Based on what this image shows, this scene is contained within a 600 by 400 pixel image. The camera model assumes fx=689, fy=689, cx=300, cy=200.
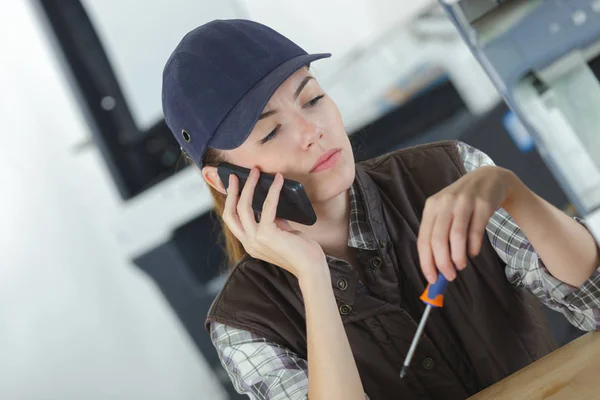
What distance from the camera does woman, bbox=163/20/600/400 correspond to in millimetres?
664

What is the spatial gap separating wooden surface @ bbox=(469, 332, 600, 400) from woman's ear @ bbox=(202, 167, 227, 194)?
0.36 metres

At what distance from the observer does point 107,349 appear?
1742mm

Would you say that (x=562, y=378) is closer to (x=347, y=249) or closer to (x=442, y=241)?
(x=442, y=241)

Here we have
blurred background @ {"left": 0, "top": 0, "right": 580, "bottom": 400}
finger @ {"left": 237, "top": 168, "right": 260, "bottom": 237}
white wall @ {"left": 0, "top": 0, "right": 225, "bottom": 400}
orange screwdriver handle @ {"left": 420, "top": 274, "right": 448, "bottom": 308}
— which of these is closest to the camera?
orange screwdriver handle @ {"left": 420, "top": 274, "right": 448, "bottom": 308}

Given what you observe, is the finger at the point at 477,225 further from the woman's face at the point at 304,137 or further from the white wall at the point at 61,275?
the white wall at the point at 61,275

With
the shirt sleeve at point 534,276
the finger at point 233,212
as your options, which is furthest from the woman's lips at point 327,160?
the shirt sleeve at point 534,276

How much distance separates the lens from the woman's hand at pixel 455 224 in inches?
22.5

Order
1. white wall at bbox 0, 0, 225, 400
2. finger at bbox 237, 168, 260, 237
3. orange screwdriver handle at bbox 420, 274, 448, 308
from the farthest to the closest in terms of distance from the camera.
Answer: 1. white wall at bbox 0, 0, 225, 400
2. finger at bbox 237, 168, 260, 237
3. orange screwdriver handle at bbox 420, 274, 448, 308

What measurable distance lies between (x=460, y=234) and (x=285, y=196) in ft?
0.70

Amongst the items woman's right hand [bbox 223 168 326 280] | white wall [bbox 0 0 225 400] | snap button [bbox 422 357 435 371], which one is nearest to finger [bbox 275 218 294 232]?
woman's right hand [bbox 223 168 326 280]

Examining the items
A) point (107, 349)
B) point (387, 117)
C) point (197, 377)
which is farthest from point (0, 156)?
point (387, 117)

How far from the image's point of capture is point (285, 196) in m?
0.72

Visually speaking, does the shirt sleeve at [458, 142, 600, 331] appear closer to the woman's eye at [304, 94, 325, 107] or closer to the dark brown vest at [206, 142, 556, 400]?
the dark brown vest at [206, 142, 556, 400]

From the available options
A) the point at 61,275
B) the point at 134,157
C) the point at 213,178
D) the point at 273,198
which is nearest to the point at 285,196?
the point at 273,198
